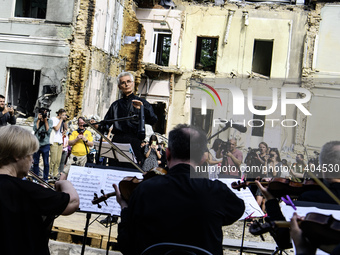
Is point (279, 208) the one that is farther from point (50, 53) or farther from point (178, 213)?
point (50, 53)

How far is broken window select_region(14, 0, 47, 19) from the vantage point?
16.2 meters

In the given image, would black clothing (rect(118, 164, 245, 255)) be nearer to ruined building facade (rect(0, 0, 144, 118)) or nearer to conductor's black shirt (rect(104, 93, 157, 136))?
conductor's black shirt (rect(104, 93, 157, 136))

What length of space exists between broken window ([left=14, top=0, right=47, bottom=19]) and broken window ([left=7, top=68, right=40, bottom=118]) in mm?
2120

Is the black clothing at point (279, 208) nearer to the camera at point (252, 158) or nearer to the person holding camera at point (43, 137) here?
the camera at point (252, 158)

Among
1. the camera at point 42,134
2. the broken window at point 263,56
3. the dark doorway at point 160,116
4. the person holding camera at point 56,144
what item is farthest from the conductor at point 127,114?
the broken window at point 263,56

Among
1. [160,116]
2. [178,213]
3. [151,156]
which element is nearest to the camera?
[178,213]

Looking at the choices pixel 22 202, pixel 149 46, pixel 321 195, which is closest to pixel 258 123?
pixel 321 195

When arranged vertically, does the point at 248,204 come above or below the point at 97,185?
below

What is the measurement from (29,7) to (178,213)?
15.8 metres

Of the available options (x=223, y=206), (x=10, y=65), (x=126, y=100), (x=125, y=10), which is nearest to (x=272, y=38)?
(x=125, y=10)

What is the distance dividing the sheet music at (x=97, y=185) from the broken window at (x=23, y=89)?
12778 millimetres

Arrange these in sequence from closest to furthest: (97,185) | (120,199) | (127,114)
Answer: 1. (120,199)
2. (97,185)
3. (127,114)

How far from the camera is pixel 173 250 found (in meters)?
2.42

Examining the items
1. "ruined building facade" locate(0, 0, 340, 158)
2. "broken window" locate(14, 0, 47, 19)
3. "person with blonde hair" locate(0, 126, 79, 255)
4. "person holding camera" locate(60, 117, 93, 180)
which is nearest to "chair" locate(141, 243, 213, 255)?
"person with blonde hair" locate(0, 126, 79, 255)
